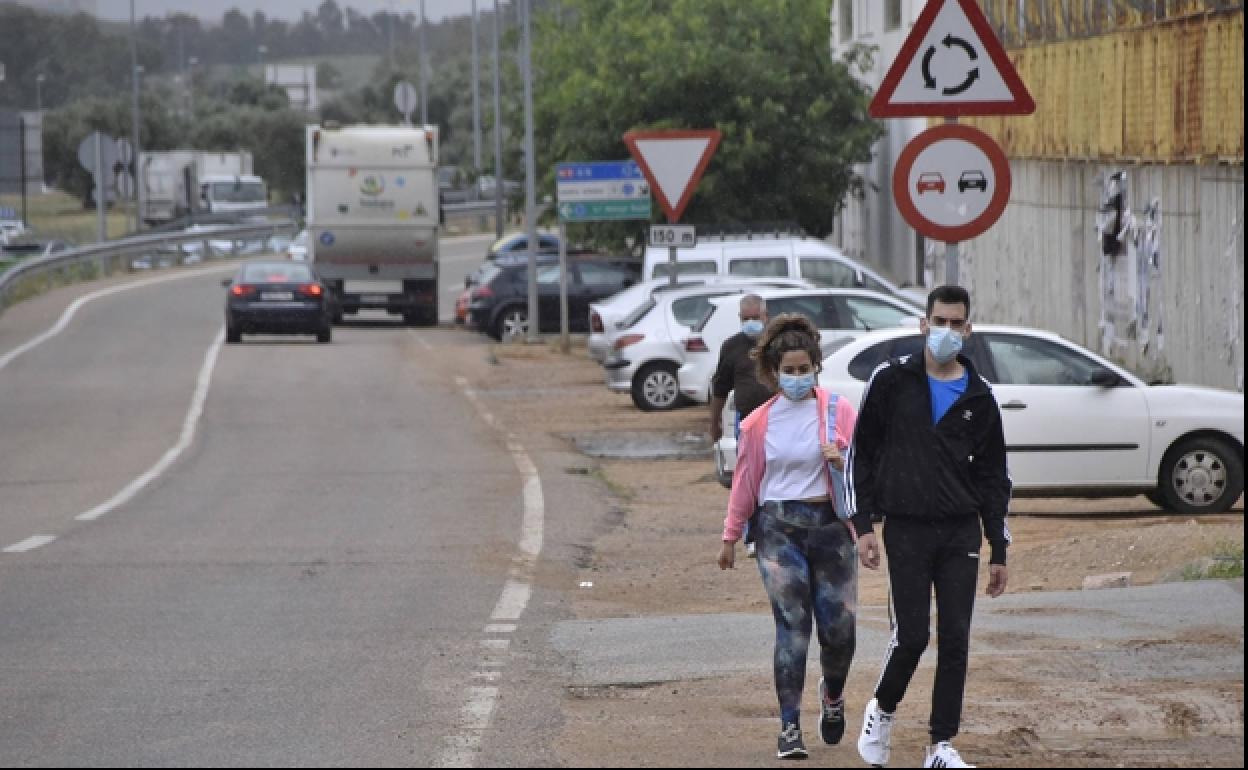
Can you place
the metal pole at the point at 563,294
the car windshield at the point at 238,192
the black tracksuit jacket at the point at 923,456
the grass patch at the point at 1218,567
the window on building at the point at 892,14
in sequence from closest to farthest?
the black tracksuit jacket at the point at 923,456, the grass patch at the point at 1218,567, the metal pole at the point at 563,294, the window on building at the point at 892,14, the car windshield at the point at 238,192

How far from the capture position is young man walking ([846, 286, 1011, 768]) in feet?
24.5

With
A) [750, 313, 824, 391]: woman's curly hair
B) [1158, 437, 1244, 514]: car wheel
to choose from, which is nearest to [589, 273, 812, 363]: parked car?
[1158, 437, 1244, 514]: car wheel

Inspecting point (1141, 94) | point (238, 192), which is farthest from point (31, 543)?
point (238, 192)

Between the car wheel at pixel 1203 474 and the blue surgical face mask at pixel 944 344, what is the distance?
9.28 metres

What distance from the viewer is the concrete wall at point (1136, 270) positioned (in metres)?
21.7

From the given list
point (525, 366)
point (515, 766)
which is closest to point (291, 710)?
point (515, 766)

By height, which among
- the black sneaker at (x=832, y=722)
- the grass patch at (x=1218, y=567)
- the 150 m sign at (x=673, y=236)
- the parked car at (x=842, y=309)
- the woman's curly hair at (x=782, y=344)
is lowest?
the grass patch at (x=1218, y=567)

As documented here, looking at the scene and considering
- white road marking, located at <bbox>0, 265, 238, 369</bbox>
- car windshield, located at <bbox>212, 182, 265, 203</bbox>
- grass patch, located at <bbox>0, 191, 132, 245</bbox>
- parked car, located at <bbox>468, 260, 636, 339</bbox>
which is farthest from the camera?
grass patch, located at <bbox>0, 191, 132, 245</bbox>

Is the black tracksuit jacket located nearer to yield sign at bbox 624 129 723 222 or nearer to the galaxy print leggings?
the galaxy print leggings

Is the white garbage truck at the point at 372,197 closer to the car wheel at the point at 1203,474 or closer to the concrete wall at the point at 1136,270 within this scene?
the concrete wall at the point at 1136,270

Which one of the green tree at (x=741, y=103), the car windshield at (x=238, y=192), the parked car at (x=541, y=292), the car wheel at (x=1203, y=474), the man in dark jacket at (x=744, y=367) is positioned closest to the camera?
the man in dark jacket at (x=744, y=367)

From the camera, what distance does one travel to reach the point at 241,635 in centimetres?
1112

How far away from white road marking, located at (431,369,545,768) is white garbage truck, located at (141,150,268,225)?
62.4 m

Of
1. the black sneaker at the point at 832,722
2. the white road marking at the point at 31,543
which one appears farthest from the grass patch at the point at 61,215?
the black sneaker at the point at 832,722
